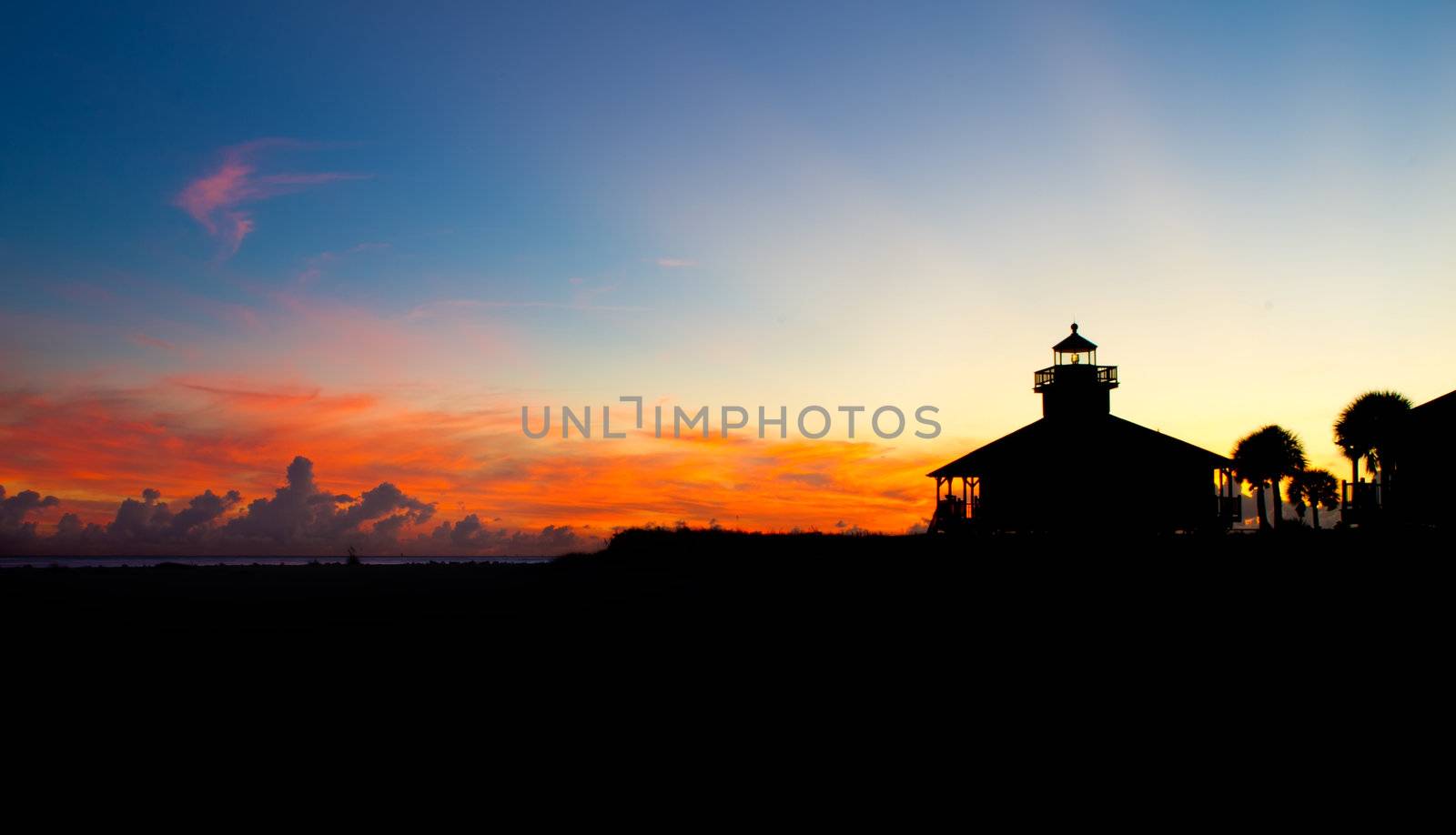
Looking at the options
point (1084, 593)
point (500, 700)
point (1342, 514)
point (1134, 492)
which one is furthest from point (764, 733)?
point (1342, 514)

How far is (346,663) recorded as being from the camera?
10961 millimetres

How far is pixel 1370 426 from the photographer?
45.5m

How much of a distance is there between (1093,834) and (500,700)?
206 inches

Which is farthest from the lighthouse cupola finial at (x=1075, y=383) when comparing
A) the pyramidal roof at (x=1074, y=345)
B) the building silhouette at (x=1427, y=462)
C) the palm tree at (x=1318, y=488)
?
the palm tree at (x=1318, y=488)

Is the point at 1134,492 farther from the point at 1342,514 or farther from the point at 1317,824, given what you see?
the point at 1317,824

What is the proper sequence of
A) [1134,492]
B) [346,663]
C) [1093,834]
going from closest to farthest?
[1093,834], [346,663], [1134,492]

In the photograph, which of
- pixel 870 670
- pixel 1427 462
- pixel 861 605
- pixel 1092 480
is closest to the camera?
pixel 870 670

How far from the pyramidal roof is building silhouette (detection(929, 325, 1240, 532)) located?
1378mm

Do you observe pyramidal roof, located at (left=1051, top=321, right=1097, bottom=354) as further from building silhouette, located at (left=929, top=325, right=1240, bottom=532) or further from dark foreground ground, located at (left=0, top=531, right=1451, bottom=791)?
dark foreground ground, located at (left=0, top=531, right=1451, bottom=791)

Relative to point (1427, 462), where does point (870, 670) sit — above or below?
below

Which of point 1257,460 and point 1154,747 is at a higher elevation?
point 1257,460

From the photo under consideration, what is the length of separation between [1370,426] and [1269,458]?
11010 mm

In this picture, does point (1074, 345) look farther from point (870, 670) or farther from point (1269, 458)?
point (870, 670)

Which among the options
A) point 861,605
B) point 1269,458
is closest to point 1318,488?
point 1269,458
